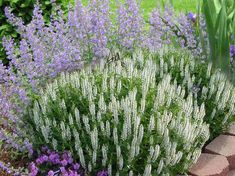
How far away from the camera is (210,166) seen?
3365 millimetres

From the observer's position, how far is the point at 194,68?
3936mm

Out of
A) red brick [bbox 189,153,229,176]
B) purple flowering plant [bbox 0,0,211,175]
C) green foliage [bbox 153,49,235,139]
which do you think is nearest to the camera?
red brick [bbox 189,153,229,176]

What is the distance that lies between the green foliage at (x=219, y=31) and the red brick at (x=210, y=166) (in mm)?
967

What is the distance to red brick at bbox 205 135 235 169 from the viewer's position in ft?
11.6

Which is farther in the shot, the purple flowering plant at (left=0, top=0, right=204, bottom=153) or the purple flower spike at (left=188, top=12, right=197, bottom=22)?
the purple flower spike at (left=188, top=12, right=197, bottom=22)

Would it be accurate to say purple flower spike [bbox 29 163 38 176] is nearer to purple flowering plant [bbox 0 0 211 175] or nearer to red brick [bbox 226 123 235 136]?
purple flowering plant [bbox 0 0 211 175]

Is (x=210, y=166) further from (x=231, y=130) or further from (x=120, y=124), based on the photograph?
(x=120, y=124)

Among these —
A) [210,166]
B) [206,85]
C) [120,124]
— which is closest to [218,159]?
[210,166]

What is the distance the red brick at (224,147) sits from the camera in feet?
11.6

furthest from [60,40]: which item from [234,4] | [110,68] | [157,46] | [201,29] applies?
[234,4]

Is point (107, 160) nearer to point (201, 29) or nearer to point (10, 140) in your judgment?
point (10, 140)

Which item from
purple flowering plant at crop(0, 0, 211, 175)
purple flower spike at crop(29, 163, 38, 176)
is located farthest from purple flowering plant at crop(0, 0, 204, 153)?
purple flower spike at crop(29, 163, 38, 176)

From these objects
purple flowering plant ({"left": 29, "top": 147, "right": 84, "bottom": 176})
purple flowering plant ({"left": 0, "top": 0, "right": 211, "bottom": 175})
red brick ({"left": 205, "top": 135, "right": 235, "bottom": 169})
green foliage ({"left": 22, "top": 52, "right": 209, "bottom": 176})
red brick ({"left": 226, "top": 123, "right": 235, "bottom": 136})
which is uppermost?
purple flowering plant ({"left": 0, "top": 0, "right": 211, "bottom": 175})

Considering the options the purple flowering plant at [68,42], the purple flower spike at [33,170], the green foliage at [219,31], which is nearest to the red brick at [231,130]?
the green foliage at [219,31]
